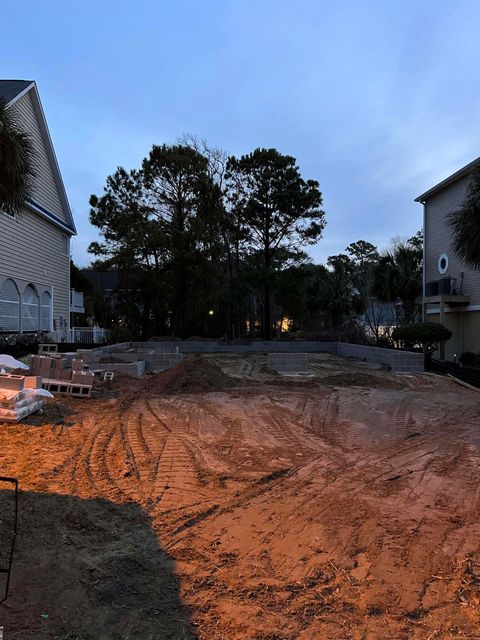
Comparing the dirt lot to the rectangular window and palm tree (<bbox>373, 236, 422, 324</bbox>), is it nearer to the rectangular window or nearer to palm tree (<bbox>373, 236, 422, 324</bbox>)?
the rectangular window

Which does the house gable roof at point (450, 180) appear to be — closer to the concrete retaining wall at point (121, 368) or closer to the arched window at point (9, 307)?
the concrete retaining wall at point (121, 368)

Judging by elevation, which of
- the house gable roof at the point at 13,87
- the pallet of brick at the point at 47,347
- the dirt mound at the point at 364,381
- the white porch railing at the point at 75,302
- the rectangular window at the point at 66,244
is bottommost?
the dirt mound at the point at 364,381

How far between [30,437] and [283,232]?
27435 millimetres

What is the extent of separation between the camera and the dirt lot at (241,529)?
274 centimetres

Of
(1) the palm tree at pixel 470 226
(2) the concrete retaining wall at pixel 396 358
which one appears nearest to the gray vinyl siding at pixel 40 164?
(2) the concrete retaining wall at pixel 396 358

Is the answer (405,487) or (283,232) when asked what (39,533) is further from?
(283,232)

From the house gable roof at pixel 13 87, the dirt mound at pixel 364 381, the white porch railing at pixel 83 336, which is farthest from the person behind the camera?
the white porch railing at pixel 83 336

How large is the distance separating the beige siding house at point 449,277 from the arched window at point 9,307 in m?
17.4

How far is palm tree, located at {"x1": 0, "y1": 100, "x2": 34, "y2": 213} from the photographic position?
9.47 m

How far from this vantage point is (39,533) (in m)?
3.65

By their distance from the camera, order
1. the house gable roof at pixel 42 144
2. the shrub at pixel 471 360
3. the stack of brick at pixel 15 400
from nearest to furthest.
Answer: the stack of brick at pixel 15 400
the shrub at pixel 471 360
the house gable roof at pixel 42 144

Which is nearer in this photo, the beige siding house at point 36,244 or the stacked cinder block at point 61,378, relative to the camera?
the stacked cinder block at point 61,378

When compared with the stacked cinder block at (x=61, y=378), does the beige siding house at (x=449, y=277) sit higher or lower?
higher

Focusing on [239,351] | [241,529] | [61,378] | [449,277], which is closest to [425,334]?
[449,277]
